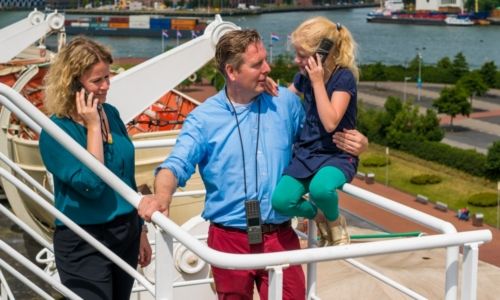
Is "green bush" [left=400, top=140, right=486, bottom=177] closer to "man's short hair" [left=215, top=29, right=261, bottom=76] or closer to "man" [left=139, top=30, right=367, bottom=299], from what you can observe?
"man" [left=139, top=30, right=367, bottom=299]

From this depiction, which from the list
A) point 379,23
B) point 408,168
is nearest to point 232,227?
point 408,168

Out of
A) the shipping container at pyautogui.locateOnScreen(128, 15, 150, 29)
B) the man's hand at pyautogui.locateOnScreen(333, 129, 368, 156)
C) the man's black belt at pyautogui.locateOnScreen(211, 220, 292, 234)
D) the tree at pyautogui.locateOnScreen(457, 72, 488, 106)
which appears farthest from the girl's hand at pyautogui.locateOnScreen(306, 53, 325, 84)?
the shipping container at pyautogui.locateOnScreen(128, 15, 150, 29)

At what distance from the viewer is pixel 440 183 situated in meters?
29.5

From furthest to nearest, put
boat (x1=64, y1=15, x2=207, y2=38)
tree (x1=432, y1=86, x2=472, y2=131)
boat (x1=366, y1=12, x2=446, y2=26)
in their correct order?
boat (x1=366, y1=12, x2=446, y2=26) → boat (x1=64, y1=15, x2=207, y2=38) → tree (x1=432, y1=86, x2=472, y2=131)

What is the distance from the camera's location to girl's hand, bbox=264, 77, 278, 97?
12.4 feet

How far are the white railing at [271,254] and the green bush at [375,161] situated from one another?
28964 mm

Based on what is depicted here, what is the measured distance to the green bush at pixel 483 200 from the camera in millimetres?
26359

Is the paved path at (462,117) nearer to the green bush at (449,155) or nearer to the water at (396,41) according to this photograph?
the green bush at (449,155)

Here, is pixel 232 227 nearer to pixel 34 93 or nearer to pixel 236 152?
pixel 236 152

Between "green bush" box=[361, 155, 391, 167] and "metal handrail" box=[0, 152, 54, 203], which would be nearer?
"metal handrail" box=[0, 152, 54, 203]

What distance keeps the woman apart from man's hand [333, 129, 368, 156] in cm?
101

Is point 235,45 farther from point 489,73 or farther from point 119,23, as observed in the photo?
point 119,23

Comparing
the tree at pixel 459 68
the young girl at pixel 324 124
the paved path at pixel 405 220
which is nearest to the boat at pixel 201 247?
the young girl at pixel 324 124

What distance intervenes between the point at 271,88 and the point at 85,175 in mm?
951
